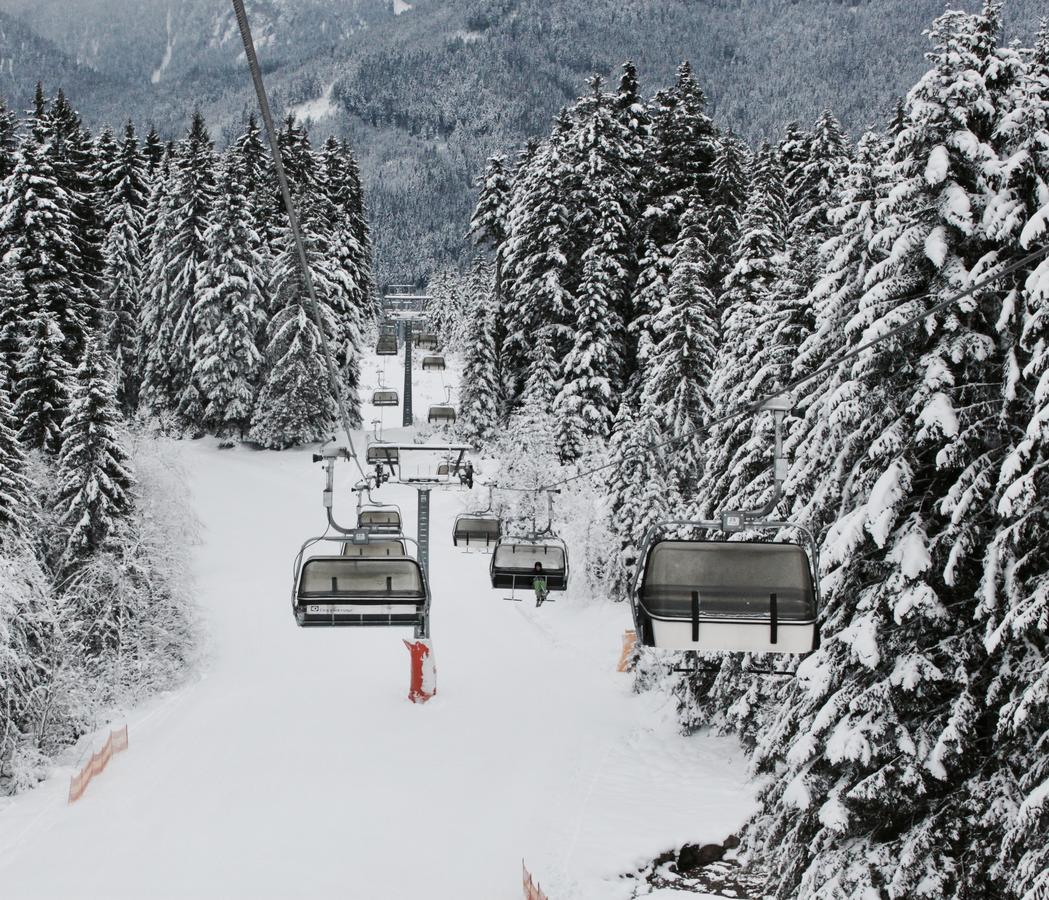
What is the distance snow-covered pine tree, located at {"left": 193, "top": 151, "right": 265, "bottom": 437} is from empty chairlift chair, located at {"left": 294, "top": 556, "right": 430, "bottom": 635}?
42358 mm

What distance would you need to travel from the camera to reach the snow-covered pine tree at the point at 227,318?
5341 cm

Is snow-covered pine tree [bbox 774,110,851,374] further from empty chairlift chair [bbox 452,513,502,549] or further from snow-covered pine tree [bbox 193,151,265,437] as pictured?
snow-covered pine tree [bbox 193,151,265,437]

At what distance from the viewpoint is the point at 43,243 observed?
40.8 metres

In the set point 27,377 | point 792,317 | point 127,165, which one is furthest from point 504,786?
point 127,165

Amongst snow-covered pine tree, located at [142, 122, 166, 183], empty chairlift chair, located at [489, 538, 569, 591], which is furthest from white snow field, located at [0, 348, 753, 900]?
snow-covered pine tree, located at [142, 122, 166, 183]

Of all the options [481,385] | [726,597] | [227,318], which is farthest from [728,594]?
[481,385]

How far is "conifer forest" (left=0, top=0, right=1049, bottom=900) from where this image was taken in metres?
12.3

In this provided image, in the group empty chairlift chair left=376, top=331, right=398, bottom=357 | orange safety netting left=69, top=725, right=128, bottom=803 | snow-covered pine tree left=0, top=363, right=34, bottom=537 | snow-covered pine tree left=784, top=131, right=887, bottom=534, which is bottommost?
orange safety netting left=69, top=725, right=128, bottom=803

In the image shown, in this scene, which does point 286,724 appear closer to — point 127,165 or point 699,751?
point 699,751

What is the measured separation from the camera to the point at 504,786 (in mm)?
23922

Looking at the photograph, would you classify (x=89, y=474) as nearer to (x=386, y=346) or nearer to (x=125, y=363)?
(x=125, y=363)

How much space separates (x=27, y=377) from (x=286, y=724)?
14910 mm

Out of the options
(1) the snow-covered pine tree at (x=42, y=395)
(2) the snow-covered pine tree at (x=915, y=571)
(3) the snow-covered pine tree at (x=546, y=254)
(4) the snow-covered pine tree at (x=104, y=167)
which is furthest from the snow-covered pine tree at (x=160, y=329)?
(2) the snow-covered pine tree at (x=915, y=571)

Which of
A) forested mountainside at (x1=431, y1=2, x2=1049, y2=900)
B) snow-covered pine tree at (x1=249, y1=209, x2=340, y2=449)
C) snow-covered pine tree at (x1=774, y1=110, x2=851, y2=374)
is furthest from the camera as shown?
snow-covered pine tree at (x1=249, y1=209, x2=340, y2=449)
